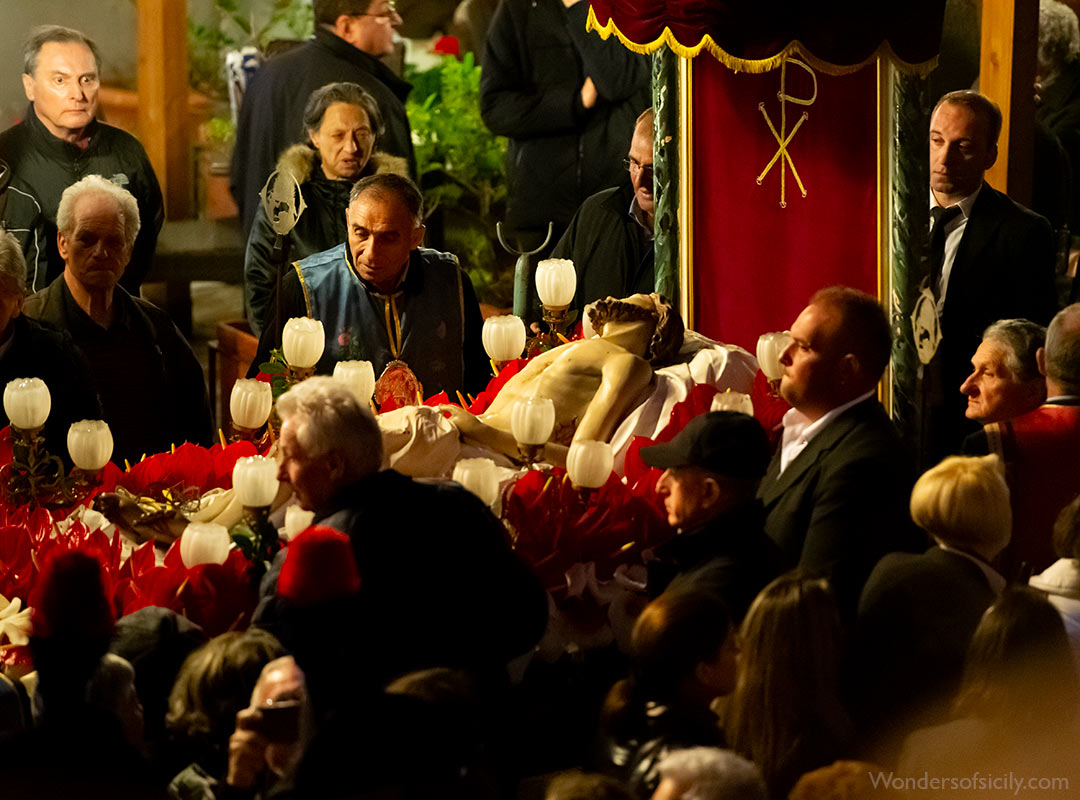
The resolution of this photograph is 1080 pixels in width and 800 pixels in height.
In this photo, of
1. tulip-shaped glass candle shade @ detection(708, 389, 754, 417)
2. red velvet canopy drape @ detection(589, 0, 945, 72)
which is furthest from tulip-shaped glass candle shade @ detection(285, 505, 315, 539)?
red velvet canopy drape @ detection(589, 0, 945, 72)

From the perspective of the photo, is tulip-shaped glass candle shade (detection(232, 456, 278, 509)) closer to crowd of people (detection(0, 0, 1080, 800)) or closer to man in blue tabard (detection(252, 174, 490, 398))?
crowd of people (detection(0, 0, 1080, 800))

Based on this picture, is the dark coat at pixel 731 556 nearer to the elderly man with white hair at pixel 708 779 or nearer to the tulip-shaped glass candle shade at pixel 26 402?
the elderly man with white hair at pixel 708 779

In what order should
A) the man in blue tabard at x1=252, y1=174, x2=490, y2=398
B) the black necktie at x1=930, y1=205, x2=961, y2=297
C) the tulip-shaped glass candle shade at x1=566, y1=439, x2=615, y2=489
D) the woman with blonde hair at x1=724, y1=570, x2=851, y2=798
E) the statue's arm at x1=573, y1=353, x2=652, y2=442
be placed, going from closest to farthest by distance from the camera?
1. the woman with blonde hair at x1=724, y1=570, x2=851, y2=798
2. the tulip-shaped glass candle shade at x1=566, y1=439, x2=615, y2=489
3. the statue's arm at x1=573, y1=353, x2=652, y2=442
4. the man in blue tabard at x1=252, y1=174, x2=490, y2=398
5. the black necktie at x1=930, y1=205, x2=961, y2=297

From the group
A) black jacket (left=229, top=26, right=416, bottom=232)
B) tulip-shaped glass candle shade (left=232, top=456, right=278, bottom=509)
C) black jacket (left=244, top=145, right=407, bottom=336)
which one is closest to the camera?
tulip-shaped glass candle shade (left=232, top=456, right=278, bottom=509)

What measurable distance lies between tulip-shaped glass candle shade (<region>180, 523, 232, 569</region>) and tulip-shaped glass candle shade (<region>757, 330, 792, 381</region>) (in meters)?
2.00

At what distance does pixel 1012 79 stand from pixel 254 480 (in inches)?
194

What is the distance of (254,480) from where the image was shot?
174 inches

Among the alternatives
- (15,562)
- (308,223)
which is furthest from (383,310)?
(308,223)

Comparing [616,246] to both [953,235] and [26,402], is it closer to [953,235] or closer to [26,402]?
[953,235]

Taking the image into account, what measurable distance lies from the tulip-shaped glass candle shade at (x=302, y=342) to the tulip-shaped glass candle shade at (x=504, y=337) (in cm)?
65

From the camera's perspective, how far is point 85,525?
4672mm

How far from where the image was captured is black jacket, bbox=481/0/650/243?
912cm

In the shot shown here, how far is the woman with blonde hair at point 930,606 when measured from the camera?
3861 millimetres

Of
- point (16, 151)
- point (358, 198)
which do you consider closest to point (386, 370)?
point (358, 198)
